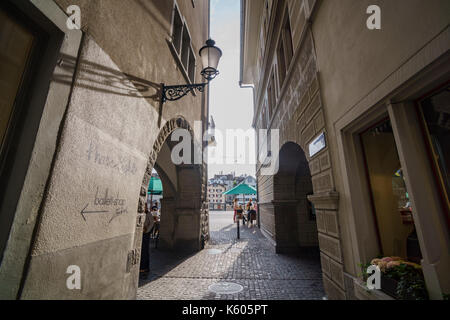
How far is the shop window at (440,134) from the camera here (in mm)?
1804

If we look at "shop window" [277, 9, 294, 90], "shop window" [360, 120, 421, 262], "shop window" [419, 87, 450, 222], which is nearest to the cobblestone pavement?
"shop window" [360, 120, 421, 262]

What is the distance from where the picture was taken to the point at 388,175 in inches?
107

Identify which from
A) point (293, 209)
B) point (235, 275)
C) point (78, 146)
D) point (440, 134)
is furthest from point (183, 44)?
point (293, 209)

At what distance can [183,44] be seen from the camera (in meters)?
6.61

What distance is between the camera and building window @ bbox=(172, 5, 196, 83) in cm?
563

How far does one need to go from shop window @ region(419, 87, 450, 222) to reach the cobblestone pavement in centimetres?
333

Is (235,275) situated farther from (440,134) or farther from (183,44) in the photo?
(183,44)

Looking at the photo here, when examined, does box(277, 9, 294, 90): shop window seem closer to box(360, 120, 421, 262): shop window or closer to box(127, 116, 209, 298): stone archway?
box(360, 120, 421, 262): shop window

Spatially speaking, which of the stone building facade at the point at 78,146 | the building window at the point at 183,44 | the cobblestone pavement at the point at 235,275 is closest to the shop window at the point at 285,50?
the building window at the point at 183,44

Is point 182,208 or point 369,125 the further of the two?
point 182,208

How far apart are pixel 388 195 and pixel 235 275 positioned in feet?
13.3

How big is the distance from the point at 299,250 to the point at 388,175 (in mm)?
5982
